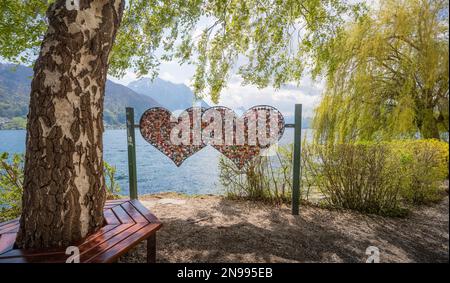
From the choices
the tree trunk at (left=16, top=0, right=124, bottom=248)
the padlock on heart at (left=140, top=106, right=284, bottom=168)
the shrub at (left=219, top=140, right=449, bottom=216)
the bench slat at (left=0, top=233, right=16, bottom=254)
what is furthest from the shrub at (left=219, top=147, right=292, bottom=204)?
the bench slat at (left=0, top=233, right=16, bottom=254)

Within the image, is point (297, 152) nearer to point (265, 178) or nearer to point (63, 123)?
point (265, 178)

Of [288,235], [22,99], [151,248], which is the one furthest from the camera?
[22,99]

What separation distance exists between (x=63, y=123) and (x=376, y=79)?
588 centimetres

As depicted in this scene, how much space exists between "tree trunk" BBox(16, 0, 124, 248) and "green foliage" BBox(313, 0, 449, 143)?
3.80 m

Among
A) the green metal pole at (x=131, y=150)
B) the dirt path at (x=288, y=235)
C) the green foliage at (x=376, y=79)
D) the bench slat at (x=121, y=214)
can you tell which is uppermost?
the green foliage at (x=376, y=79)

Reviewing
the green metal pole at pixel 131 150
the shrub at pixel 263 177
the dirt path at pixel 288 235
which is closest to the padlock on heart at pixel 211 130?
the green metal pole at pixel 131 150

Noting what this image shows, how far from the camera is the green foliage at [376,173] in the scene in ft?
10.8

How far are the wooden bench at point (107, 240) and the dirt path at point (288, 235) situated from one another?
1.49ft

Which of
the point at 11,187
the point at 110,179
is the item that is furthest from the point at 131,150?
the point at 11,187

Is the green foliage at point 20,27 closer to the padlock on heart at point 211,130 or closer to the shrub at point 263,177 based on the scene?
the padlock on heart at point 211,130

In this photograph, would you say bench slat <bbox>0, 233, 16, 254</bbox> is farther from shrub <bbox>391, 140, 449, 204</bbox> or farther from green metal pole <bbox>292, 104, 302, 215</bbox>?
shrub <bbox>391, 140, 449, 204</bbox>

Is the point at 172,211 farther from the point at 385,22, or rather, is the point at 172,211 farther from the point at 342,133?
the point at 385,22

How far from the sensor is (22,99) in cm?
5869
